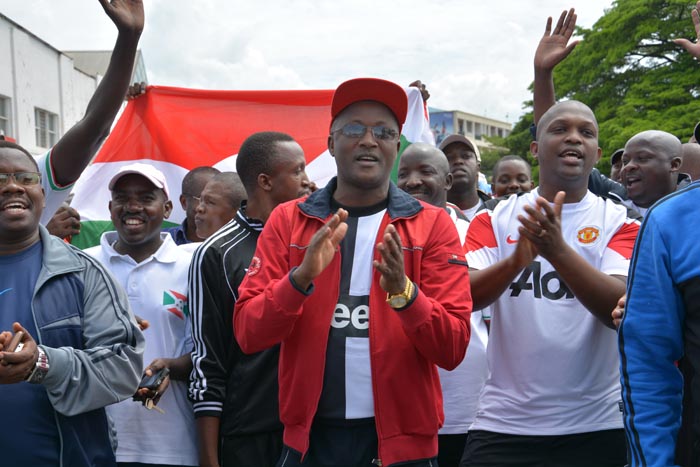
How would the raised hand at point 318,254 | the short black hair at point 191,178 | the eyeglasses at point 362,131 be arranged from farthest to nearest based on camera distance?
the short black hair at point 191,178 → the eyeglasses at point 362,131 → the raised hand at point 318,254

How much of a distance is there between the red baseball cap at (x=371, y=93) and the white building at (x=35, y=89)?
2257 cm

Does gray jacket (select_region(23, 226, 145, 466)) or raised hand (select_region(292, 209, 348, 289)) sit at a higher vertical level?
raised hand (select_region(292, 209, 348, 289))

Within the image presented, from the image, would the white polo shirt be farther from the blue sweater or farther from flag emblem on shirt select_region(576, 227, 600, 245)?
the blue sweater

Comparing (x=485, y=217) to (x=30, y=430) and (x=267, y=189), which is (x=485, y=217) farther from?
(x=30, y=430)

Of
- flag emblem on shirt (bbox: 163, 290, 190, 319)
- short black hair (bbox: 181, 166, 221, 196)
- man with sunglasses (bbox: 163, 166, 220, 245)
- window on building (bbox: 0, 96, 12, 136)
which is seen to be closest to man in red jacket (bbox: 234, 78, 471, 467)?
flag emblem on shirt (bbox: 163, 290, 190, 319)

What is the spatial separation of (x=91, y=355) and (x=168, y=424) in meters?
1.02

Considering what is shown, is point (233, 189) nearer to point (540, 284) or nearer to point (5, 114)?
point (540, 284)

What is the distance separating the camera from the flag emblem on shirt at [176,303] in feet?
13.3

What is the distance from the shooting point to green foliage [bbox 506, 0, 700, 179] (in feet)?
84.3

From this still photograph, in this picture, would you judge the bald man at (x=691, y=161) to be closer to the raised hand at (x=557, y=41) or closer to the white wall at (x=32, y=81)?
the raised hand at (x=557, y=41)

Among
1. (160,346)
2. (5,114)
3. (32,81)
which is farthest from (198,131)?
(32,81)

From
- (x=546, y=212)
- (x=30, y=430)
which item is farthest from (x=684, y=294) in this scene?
(x=30, y=430)

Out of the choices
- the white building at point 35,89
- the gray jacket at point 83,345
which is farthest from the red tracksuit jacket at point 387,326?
the white building at point 35,89

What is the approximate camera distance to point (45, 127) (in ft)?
91.9
